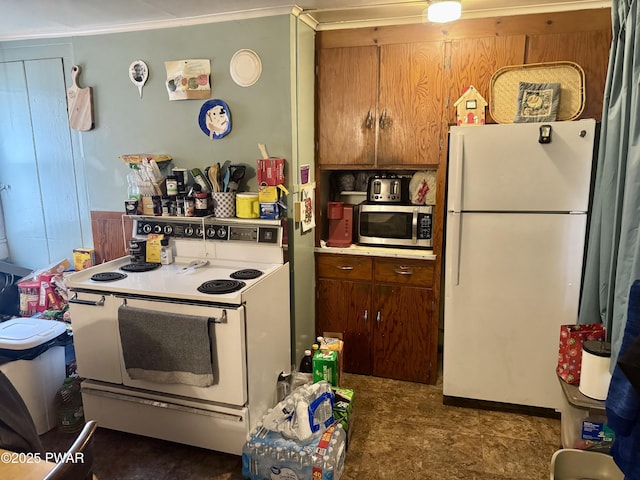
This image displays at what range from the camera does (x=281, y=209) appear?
104 inches

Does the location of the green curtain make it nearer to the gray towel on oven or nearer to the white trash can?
the white trash can

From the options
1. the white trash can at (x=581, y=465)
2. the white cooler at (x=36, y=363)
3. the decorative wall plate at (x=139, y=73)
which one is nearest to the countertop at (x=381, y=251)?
the white trash can at (x=581, y=465)

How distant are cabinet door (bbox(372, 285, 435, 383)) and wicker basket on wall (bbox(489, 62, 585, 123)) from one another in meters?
1.19

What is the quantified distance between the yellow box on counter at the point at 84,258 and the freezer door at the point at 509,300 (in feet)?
8.01

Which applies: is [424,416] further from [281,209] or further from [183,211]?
[183,211]

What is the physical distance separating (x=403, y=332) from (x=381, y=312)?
20cm

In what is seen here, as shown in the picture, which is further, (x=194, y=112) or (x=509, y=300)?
(x=194, y=112)

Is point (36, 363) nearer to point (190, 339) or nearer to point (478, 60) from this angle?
point (190, 339)

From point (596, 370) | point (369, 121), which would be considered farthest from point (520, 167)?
point (596, 370)

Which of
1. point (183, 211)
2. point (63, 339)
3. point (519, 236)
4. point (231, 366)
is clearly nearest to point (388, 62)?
point (519, 236)

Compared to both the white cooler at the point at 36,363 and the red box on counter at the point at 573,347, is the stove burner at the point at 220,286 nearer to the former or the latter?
the white cooler at the point at 36,363

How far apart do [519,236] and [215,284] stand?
1677 mm

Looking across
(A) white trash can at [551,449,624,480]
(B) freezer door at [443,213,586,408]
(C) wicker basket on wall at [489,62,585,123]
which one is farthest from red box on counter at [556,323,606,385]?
(C) wicker basket on wall at [489,62,585,123]

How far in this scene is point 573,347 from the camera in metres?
2.24
